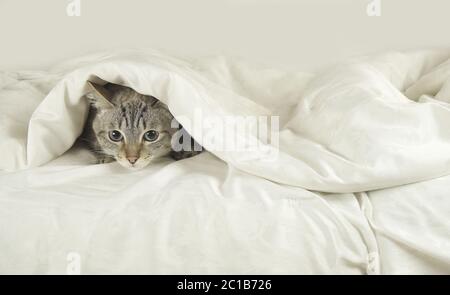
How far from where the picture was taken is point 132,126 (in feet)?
4.27

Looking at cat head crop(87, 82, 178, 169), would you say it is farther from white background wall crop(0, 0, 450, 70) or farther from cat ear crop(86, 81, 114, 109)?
white background wall crop(0, 0, 450, 70)

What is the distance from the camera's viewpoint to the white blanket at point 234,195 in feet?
→ 3.37

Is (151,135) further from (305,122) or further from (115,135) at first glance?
(305,122)

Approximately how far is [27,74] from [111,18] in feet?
1.10

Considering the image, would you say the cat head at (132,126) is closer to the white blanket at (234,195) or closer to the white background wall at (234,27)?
the white blanket at (234,195)

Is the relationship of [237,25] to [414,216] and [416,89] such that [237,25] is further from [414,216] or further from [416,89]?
[414,216]

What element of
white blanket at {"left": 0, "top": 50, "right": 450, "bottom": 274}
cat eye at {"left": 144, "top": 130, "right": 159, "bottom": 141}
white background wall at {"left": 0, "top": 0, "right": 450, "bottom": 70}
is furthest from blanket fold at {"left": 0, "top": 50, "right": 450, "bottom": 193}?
white background wall at {"left": 0, "top": 0, "right": 450, "bottom": 70}

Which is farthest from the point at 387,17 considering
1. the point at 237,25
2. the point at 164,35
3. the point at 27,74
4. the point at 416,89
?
the point at 27,74

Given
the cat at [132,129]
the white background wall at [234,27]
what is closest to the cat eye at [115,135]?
the cat at [132,129]

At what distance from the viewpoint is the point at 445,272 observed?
40.4 inches

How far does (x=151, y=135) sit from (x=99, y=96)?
0.16m

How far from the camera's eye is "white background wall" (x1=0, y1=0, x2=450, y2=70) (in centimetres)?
173

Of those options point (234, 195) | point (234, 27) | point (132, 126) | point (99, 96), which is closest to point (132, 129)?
point (132, 126)

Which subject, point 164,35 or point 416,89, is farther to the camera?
point 164,35
